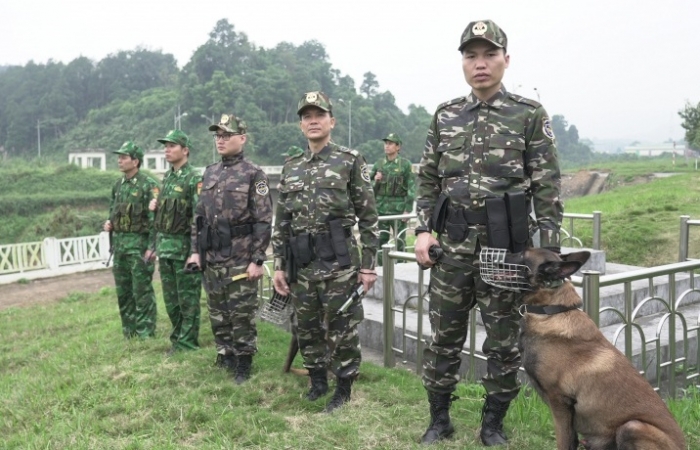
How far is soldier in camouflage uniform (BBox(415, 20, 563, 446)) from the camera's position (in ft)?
9.27

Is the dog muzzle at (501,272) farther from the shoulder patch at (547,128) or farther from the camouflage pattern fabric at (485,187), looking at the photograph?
the shoulder patch at (547,128)

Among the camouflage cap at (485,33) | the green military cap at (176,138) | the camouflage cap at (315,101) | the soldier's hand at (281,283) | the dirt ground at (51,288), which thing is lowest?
the dirt ground at (51,288)

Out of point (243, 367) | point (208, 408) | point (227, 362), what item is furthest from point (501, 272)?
point (227, 362)

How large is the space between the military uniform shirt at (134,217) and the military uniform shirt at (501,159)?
3729 millimetres

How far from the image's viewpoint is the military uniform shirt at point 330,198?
381cm

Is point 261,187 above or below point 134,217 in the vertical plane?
above

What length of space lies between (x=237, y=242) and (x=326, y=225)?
3.48 feet

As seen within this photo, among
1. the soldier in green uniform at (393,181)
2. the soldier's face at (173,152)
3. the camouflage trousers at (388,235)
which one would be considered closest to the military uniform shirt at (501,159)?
the soldier's face at (173,152)

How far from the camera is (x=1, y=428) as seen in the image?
397cm

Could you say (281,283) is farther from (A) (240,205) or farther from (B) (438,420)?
(B) (438,420)

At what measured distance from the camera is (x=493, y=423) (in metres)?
3.06

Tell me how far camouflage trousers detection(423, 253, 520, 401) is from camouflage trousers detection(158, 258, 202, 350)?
2.74 metres

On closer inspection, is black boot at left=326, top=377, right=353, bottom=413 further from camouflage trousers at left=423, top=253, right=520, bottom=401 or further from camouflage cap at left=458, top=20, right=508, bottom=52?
camouflage cap at left=458, top=20, right=508, bottom=52

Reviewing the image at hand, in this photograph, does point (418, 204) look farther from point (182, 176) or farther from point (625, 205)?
point (625, 205)
